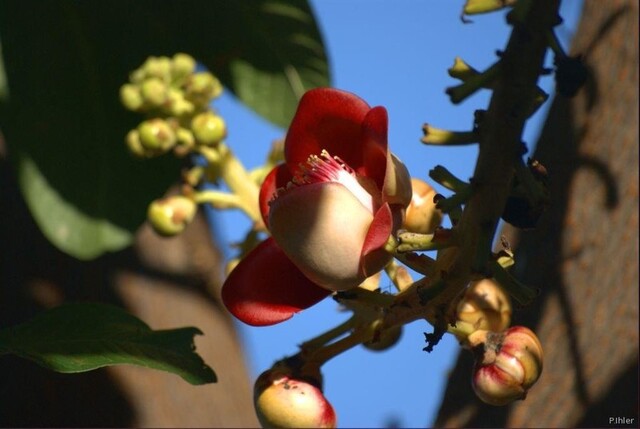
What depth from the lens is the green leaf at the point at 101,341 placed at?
0.90 metres

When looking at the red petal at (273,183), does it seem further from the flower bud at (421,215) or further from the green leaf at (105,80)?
the green leaf at (105,80)

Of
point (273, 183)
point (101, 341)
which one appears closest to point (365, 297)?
point (273, 183)

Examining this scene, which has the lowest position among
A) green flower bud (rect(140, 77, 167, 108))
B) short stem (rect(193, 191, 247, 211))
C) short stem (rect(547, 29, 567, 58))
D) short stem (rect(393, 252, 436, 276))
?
short stem (rect(193, 191, 247, 211))

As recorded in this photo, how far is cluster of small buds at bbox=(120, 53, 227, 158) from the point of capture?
1.07 m

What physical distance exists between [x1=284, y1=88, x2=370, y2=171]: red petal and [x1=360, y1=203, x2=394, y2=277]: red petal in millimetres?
85

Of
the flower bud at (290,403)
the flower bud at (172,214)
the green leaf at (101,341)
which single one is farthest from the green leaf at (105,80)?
the flower bud at (290,403)

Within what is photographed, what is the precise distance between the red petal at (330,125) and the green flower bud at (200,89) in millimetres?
273

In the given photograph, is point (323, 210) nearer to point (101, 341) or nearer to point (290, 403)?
point (290, 403)

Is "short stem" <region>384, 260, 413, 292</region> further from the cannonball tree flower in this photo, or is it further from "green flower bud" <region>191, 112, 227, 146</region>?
"green flower bud" <region>191, 112, 227, 146</region>

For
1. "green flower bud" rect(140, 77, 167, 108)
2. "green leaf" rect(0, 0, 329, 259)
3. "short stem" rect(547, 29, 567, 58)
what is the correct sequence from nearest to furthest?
"short stem" rect(547, 29, 567, 58) < "green flower bud" rect(140, 77, 167, 108) < "green leaf" rect(0, 0, 329, 259)

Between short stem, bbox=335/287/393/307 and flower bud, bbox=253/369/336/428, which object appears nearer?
short stem, bbox=335/287/393/307

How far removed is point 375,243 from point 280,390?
20 centimetres

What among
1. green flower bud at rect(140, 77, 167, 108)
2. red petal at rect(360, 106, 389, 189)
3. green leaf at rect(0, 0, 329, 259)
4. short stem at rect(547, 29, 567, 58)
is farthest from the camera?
green leaf at rect(0, 0, 329, 259)

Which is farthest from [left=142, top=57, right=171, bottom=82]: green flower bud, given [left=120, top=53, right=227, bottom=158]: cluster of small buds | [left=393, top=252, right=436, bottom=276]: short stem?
[left=393, top=252, right=436, bottom=276]: short stem
